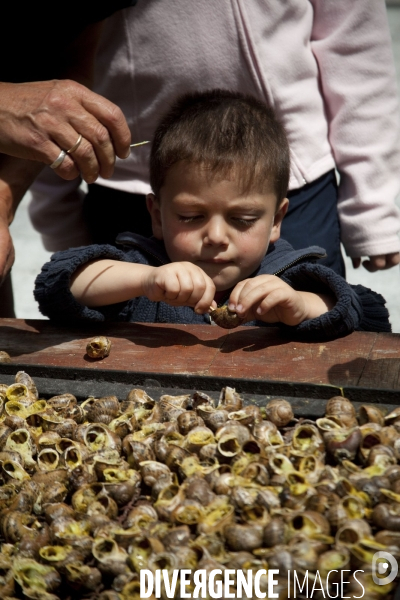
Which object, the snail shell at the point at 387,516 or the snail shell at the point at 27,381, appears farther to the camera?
the snail shell at the point at 27,381

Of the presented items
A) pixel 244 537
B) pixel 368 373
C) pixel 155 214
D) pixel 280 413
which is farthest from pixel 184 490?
pixel 155 214

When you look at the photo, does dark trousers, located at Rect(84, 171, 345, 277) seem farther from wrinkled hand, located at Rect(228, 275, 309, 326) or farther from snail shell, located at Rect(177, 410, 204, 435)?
snail shell, located at Rect(177, 410, 204, 435)

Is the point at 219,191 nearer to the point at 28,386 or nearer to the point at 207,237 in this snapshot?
the point at 207,237

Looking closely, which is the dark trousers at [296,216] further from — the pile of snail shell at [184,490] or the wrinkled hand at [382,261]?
the pile of snail shell at [184,490]

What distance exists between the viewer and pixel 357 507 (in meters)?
1.05

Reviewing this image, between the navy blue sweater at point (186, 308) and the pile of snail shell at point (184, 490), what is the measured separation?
407 millimetres

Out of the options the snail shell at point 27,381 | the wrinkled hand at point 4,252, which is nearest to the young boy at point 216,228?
the wrinkled hand at point 4,252

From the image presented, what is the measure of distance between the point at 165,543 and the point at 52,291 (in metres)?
0.99

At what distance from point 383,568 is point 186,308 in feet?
4.03

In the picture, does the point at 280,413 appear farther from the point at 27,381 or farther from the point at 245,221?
the point at 245,221

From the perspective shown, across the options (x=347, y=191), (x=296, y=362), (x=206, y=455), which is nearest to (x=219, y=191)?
(x=296, y=362)

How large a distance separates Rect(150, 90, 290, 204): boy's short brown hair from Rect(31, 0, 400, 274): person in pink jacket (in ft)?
0.66

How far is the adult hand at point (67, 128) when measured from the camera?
66.1 inches

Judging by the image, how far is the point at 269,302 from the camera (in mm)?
Answer: 1667
